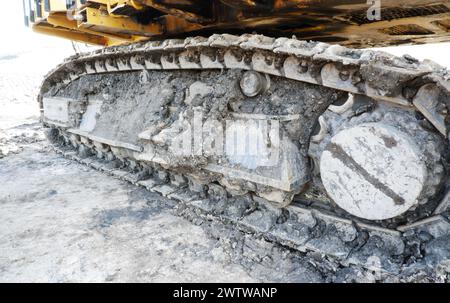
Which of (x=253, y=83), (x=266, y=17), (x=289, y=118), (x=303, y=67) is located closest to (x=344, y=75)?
(x=303, y=67)

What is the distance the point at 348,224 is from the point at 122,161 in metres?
2.78

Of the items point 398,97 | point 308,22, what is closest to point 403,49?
point 308,22

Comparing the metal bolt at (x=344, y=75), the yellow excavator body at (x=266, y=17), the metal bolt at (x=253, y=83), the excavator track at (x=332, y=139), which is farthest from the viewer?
the yellow excavator body at (x=266, y=17)

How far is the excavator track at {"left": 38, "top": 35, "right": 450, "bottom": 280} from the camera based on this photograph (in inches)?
74.0

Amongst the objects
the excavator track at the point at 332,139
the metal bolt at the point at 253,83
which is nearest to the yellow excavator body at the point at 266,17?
the excavator track at the point at 332,139

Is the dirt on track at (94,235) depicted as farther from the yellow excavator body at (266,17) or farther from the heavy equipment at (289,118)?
the yellow excavator body at (266,17)

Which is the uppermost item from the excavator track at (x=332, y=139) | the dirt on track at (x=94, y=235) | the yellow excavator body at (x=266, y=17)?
the yellow excavator body at (x=266, y=17)

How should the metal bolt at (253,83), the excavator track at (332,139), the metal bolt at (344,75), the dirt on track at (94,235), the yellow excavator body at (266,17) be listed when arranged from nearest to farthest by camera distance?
the excavator track at (332,139)
the metal bolt at (344,75)
the dirt on track at (94,235)
the metal bolt at (253,83)
the yellow excavator body at (266,17)

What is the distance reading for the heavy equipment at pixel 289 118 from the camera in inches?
76.2

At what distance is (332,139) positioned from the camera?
7.11 ft

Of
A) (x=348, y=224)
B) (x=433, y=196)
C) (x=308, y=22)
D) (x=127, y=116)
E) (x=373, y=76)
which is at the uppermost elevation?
(x=308, y=22)

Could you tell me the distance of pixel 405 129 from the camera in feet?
6.39

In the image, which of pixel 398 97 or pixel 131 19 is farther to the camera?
pixel 131 19

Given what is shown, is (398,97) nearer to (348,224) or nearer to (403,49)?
(348,224)
